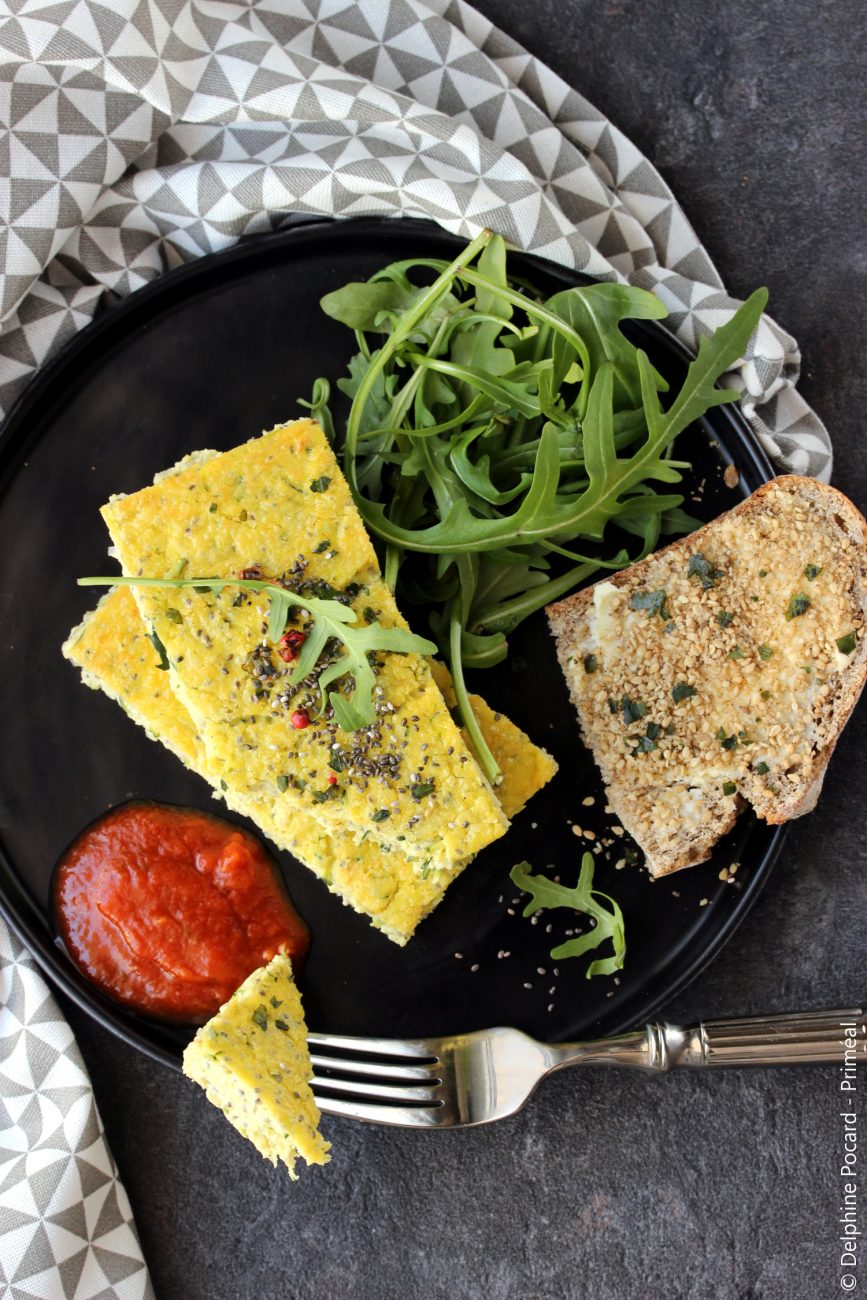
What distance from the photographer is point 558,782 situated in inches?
144

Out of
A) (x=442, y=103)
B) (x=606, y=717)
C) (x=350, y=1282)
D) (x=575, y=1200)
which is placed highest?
(x=442, y=103)

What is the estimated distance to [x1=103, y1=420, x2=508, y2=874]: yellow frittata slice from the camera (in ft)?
10.5

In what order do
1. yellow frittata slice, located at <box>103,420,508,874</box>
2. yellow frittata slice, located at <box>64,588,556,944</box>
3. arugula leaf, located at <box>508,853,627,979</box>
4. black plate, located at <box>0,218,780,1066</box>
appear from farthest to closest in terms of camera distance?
1. black plate, located at <box>0,218,780,1066</box>
2. arugula leaf, located at <box>508,853,627,979</box>
3. yellow frittata slice, located at <box>64,588,556,944</box>
4. yellow frittata slice, located at <box>103,420,508,874</box>

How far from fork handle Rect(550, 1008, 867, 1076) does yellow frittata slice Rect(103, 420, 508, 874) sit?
2.78 feet

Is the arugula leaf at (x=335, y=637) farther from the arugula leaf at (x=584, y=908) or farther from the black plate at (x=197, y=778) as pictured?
the arugula leaf at (x=584, y=908)

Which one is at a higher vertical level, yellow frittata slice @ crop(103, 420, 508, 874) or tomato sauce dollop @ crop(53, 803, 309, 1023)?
yellow frittata slice @ crop(103, 420, 508, 874)

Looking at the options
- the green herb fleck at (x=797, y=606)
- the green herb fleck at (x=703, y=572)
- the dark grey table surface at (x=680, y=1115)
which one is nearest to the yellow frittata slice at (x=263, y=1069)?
the dark grey table surface at (x=680, y=1115)

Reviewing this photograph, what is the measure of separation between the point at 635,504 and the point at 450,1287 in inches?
111

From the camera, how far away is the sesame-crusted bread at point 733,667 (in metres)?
3.40

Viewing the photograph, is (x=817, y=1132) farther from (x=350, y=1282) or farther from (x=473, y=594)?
(x=473, y=594)

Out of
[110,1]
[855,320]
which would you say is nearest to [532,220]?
[855,320]

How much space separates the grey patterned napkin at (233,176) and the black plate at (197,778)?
15 cm

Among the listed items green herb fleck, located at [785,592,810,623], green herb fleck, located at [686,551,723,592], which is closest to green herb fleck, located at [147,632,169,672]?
green herb fleck, located at [686,551,723,592]

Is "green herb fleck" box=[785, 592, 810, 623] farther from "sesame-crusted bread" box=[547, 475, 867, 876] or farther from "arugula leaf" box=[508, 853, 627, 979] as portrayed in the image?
"arugula leaf" box=[508, 853, 627, 979]
